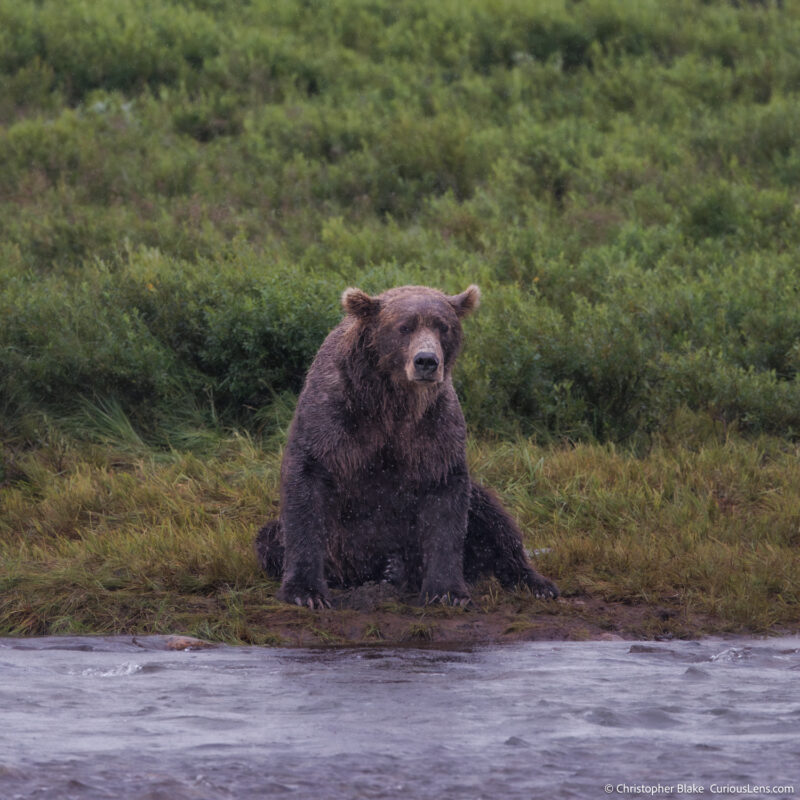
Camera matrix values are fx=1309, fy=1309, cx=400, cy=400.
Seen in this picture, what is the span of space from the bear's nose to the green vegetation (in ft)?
3.84

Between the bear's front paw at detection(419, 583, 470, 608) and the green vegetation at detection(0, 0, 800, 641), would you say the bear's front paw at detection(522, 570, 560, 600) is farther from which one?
the bear's front paw at detection(419, 583, 470, 608)

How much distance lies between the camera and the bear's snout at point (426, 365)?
609 cm

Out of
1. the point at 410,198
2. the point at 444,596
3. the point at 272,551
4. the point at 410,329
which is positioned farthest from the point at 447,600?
the point at 410,198

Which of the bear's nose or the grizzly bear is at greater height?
the bear's nose

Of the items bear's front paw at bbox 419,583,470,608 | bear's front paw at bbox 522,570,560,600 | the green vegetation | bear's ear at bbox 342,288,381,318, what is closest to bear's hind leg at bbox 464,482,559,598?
bear's front paw at bbox 522,570,560,600

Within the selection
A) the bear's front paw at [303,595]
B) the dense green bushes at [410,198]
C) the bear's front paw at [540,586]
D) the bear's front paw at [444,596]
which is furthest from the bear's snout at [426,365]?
the dense green bushes at [410,198]

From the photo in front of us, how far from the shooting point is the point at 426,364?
6094mm

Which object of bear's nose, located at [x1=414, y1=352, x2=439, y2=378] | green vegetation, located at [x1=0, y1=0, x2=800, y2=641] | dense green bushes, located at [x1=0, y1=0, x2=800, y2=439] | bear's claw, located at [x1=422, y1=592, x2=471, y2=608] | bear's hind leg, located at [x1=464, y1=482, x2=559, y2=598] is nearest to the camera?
bear's nose, located at [x1=414, y1=352, x2=439, y2=378]

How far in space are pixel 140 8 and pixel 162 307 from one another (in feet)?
36.2

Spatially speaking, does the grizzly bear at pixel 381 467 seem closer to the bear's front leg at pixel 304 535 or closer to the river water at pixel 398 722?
the bear's front leg at pixel 304 535

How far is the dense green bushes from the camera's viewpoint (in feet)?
31.5

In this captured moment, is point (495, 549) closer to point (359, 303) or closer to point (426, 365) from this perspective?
point (426, 365)

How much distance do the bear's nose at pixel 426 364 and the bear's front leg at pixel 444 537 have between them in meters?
0.61

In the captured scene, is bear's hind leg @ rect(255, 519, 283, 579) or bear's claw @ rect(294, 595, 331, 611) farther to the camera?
bear's hind leg @ rect(255, 519, 283, 579)
